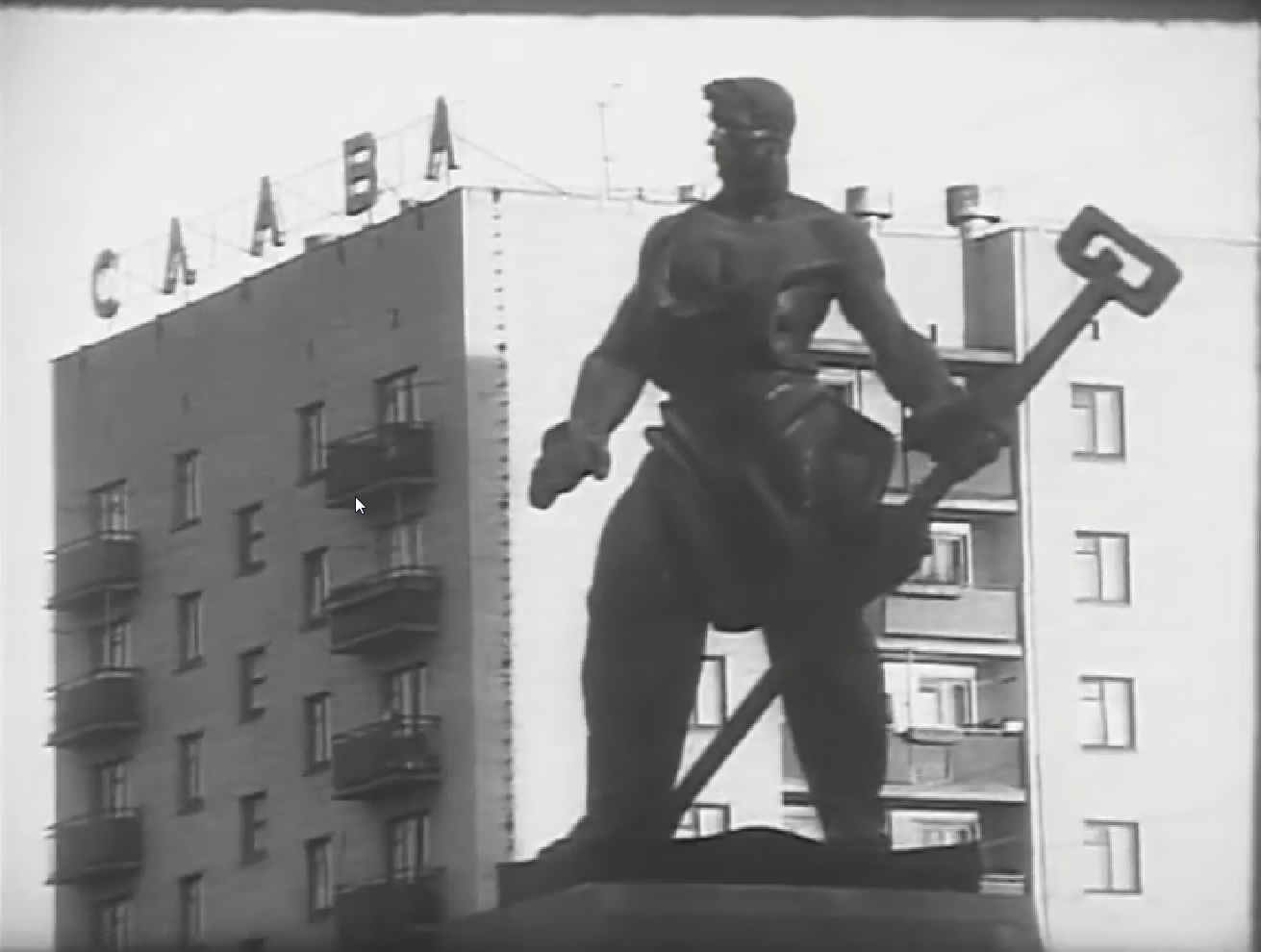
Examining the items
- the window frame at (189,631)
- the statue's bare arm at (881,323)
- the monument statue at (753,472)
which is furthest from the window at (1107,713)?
the statue's bare arm at (881,323)

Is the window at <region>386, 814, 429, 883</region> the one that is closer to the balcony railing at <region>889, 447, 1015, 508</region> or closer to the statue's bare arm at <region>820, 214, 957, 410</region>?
the balcony railing at <region>889, 447, 1015, 508</region>

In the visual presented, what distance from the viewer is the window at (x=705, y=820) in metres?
11.8

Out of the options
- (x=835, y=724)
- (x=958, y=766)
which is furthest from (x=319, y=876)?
(x=835, y=724)

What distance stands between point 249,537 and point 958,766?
2.11 meters

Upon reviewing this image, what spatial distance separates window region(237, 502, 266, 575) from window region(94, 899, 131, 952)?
3.83 feet

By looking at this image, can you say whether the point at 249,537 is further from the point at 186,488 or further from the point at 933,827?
the point at 933,827

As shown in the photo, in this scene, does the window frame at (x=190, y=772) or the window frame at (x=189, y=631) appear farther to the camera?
the window frame at (x=189, y=631)

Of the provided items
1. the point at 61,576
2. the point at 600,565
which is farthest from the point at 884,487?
the point at 61,576

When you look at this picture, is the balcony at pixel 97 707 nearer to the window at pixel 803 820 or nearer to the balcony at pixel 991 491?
the window at pixel 803 820

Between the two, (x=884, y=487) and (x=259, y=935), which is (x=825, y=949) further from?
(x=259, y=935)

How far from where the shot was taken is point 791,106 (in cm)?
1177

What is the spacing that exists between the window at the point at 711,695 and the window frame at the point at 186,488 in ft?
8.15

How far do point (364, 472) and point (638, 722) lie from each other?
242 centimetres

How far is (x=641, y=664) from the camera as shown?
11.6 metres
